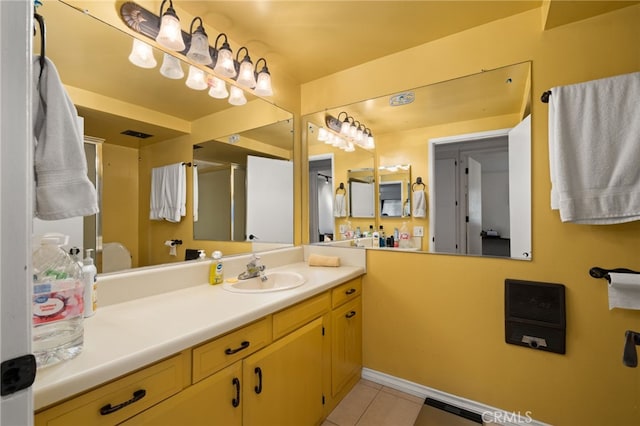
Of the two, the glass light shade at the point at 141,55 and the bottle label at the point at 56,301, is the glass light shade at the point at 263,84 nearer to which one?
the glass light shade at the point at 141,55

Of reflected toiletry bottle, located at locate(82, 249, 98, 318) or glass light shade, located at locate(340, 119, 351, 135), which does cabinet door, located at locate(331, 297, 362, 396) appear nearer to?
reflected toiletry bottle, located at locate(82, 249, 98, 318)

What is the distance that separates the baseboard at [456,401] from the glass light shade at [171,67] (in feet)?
7.72

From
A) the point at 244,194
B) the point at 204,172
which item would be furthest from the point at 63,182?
the point at 244,194

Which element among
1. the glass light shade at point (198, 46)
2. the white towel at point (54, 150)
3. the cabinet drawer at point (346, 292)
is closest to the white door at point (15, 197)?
the white towel at point (54, 150)

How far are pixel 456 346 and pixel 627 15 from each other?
1.98 metres

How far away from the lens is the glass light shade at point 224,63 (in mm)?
1646

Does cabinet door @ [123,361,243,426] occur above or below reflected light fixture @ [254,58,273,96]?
below

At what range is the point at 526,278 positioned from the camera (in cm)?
156

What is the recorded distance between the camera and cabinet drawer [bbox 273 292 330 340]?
1299mm

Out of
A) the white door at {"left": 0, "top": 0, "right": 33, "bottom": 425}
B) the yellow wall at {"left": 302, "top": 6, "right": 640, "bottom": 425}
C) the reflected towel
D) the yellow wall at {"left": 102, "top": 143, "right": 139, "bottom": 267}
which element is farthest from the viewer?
the reflected towel

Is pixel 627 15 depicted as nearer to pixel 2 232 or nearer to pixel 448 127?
pixel 448 127

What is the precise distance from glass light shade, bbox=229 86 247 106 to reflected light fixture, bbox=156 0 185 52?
456 mm

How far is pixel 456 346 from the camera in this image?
176 cm

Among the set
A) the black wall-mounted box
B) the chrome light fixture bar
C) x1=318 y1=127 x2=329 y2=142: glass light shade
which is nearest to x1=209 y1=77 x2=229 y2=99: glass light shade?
the chrome light fixture bar
